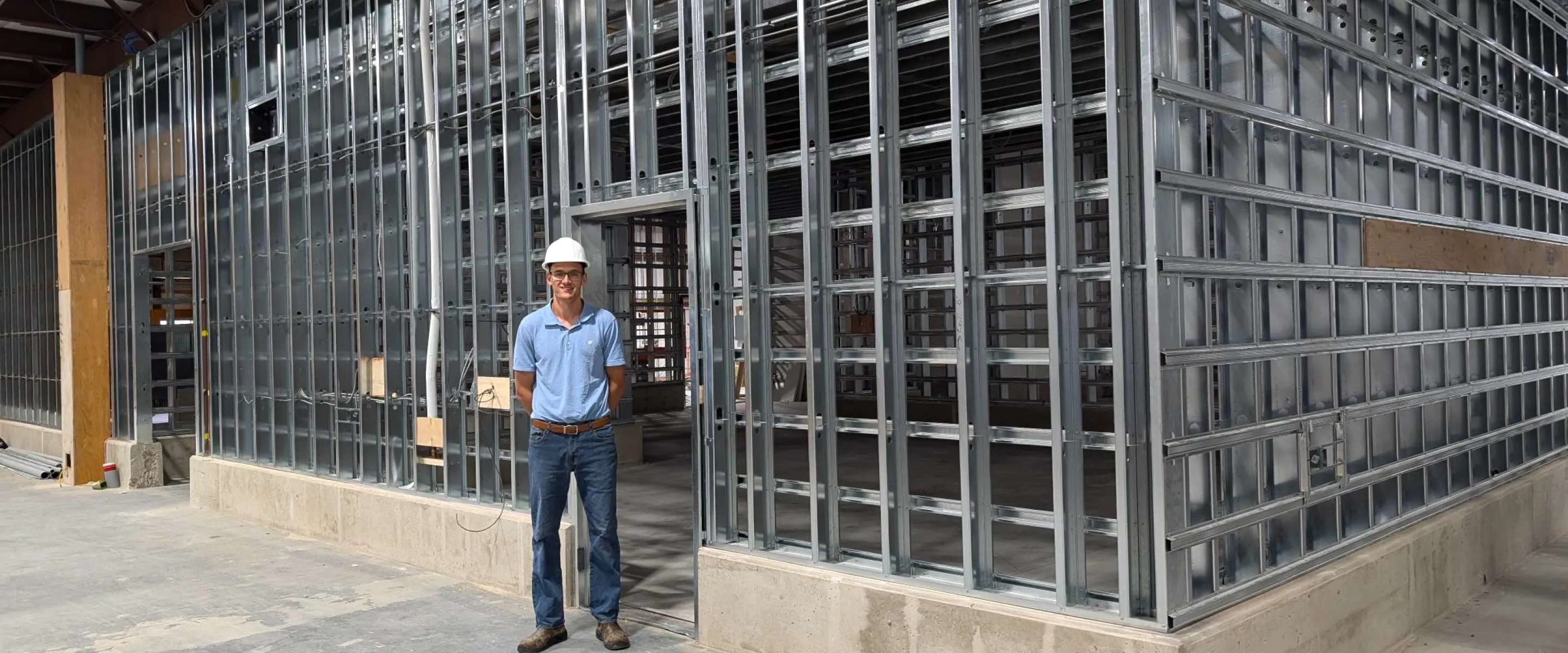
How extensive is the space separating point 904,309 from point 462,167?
5317mm

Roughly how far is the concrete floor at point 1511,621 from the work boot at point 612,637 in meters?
4.19

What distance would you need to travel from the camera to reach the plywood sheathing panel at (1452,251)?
6309 millimetres

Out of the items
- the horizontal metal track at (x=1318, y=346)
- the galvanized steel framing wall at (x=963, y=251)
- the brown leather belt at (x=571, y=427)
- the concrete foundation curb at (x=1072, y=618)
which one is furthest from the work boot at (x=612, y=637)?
the horizontal metal track at (x=1318, y=346)

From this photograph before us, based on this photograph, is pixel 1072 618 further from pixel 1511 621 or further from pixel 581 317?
pixel 1511 621

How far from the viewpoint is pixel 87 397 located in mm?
14336

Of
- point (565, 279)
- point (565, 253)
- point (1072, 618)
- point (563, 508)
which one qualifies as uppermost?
point (565, 253)

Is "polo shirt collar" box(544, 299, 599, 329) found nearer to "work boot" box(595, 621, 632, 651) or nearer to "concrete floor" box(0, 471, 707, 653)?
"work boot" box(595, 621, 632, 651)

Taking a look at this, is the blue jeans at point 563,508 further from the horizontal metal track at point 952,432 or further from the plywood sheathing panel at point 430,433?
the plywood sheathing panel at point 430,433

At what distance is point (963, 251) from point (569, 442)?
2481 mm

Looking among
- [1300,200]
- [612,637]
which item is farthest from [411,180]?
[1300,200]

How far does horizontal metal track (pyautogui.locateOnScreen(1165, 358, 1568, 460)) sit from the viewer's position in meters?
4.66

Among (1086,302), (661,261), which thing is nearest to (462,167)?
(1086,302)

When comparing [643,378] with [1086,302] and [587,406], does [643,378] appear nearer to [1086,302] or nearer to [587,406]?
[1086,302]

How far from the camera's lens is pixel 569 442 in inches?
246
